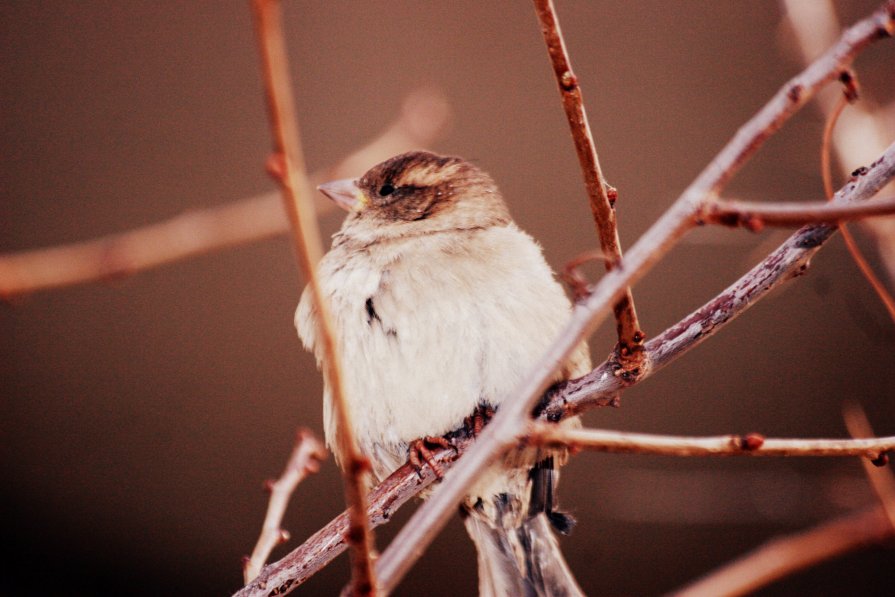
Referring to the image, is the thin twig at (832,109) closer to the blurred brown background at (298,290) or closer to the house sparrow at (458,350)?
the house sparrow at (458,350)

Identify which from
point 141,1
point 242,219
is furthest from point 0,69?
point 242,219

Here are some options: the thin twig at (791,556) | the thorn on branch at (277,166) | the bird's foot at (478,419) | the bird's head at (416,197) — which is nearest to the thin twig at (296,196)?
the thorn on branch at (277,166)

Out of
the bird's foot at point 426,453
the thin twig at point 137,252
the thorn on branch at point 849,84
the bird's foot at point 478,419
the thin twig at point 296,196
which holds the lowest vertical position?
the thin twig at point 296,196

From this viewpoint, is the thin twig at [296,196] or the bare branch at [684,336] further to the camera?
the bare branch at [684,336]

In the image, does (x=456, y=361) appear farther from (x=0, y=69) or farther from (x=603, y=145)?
(x=0, y=69)

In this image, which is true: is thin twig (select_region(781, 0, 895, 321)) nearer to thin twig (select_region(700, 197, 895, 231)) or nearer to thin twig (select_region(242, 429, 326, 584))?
thin twig (select_region(700, 197, 895, 231))

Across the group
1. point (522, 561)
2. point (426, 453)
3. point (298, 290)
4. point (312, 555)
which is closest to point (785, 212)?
point (312, 555)

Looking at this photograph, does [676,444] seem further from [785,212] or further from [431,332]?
[431,332]
